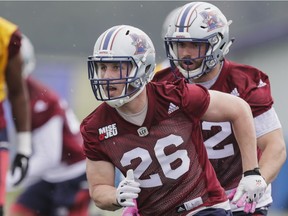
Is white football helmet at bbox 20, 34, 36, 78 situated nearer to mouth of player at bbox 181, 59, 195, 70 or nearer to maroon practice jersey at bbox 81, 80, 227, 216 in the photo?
mouth of player at bbox 181, 59, 195, 70

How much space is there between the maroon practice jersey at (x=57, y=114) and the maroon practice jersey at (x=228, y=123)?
3.89 m

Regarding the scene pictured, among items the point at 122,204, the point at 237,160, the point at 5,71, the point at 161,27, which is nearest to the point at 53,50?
the point at 161,27

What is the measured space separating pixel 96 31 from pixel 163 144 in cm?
780

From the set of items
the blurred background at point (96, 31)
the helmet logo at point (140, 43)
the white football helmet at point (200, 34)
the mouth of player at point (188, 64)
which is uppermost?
the helmet logo at point (140, 43)

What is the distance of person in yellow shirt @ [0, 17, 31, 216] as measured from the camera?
764cm

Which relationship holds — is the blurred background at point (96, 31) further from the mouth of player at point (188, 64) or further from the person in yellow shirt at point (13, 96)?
the mouth of player at point (188, 64)

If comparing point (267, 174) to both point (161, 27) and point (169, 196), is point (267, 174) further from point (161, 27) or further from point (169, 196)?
point (161, 27)

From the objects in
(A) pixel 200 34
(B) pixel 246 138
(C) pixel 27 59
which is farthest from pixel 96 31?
(B) pixel 246 138

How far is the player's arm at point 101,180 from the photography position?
562 centimetres

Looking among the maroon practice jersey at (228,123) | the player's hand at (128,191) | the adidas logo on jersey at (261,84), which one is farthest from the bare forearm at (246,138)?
the player's hand at (128,191)

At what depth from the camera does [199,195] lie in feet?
18.9

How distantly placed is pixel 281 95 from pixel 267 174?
24.3 ft

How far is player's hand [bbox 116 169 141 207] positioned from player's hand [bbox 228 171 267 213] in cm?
60

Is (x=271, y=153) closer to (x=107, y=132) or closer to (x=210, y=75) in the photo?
(x=210, y=75)
